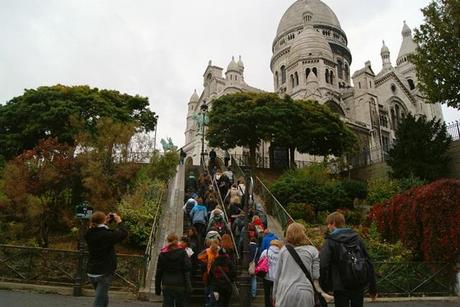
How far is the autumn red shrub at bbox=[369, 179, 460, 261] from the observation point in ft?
40.7

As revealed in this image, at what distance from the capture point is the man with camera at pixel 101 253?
5672 millimetres

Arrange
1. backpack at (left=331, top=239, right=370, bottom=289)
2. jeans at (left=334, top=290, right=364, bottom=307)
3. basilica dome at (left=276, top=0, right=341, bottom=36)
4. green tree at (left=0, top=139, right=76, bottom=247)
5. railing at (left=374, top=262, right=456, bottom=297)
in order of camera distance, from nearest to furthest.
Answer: backpack at (left=331, top=239, right=370, bottom=289) < jeans at (left=334, top=290, right=364, bottom=307) < railing at (left=374, top=262, right=456, bottom=297) < green tree at (left=0, top=139, right=76, bottom=247) < basilica dome at (left=276, top=0, right=341, bottom=36)

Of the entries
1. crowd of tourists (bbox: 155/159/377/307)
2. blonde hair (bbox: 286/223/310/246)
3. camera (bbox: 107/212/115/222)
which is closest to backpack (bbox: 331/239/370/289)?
crowd of tourists (bbox: 155/159/377/307)

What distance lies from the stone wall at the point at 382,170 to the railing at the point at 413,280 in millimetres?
11142

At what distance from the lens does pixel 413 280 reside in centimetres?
1144

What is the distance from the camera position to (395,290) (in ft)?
37.1

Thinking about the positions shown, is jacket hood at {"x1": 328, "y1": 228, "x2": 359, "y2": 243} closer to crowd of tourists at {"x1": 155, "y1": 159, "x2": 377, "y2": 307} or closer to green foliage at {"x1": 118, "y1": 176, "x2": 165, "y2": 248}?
crowd of tourists at {"x1": 155, "y1": 159, "x2": 377, "y2": 307}

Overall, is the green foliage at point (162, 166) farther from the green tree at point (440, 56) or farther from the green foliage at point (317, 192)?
the green tree at point (440, 56)

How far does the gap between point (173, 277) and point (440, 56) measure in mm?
14898

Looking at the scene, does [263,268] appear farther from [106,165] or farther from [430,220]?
[106,165]

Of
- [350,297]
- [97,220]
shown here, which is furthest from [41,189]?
[350,297]

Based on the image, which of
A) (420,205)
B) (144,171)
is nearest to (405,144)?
(420,205)

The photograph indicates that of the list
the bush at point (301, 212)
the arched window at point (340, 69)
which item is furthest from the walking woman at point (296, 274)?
the arched window at point (340, 69)

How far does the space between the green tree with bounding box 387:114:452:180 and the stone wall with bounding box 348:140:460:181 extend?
343mm
